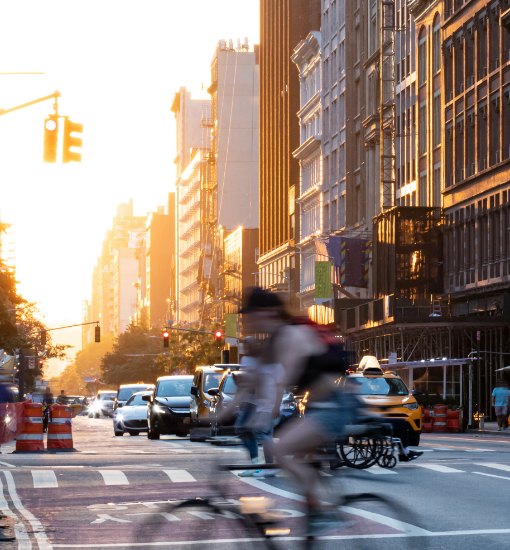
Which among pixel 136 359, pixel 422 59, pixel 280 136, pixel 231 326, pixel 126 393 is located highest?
pixel 280 136

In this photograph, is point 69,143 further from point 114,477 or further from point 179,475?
point 179,475

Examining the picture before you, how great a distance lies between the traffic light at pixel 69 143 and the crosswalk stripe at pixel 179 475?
837cm

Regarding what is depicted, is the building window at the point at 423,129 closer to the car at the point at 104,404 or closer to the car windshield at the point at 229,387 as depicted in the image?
the car at the point at 104,404

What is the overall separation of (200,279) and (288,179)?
147 feet

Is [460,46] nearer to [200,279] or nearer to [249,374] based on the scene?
[249,374]

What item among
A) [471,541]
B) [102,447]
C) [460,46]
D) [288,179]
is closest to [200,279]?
[288,179]

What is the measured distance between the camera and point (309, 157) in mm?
84812

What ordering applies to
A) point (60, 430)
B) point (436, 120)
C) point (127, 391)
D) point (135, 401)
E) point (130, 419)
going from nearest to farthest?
point (60, 430) < point (130, 419) < point (135, 401) < point (127, 391) < point (436, 120)

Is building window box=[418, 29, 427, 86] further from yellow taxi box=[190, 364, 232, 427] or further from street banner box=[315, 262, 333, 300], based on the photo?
yellow taxi box=[190, 364, 232, 427]

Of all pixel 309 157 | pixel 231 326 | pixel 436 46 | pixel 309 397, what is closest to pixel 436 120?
pixel 436 46

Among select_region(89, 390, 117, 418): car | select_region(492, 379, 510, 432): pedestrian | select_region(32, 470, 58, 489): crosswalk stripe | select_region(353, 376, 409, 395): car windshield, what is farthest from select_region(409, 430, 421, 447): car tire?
select_region(89, 390, 117, 418): car

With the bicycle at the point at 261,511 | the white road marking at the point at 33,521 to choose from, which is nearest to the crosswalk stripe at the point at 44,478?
the white road marking at the point at 33,521

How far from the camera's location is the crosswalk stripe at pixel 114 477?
16.1 meters

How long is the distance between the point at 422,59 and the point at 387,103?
4943 millimetres
